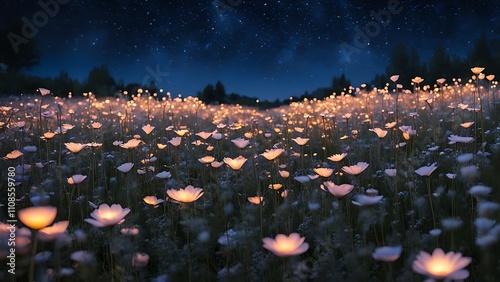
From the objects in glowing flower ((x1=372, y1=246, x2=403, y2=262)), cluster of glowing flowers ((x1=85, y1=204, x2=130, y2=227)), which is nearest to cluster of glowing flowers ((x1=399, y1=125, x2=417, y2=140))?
glowing flower ((x1=372, y1=246, x2=403, y2=262))

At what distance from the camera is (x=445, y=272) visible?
3.46 ft

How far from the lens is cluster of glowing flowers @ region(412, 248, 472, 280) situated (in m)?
1.04

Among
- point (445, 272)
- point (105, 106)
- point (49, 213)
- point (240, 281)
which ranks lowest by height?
point (240, 281)

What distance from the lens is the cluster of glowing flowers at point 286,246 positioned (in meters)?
1.18

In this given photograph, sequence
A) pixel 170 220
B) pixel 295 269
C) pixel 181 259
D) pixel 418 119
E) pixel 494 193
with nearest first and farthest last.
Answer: pixel 295 269, pixel 181 259, pixel 170 220, pixel 494 193, pixel 418 119

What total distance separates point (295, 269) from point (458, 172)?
1.83 metres

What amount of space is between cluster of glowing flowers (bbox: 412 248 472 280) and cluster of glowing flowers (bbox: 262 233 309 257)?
1.12 ft

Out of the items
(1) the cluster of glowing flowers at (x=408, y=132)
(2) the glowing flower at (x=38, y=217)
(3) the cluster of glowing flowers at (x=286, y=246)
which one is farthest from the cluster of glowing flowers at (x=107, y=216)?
(1) the cluster of glowing flowers at (x=408, y=132)

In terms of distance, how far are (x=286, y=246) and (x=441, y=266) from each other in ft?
1.60

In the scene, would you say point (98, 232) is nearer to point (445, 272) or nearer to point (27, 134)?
point (445, 272)

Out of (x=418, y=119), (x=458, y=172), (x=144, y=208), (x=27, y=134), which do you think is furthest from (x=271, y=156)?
(x=418, y=119)

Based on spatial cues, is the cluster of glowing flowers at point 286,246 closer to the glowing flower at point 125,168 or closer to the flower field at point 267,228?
the flower field at point 267,228

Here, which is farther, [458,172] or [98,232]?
[458,172]

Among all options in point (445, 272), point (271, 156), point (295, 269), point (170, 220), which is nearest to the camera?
point (445, 272)
